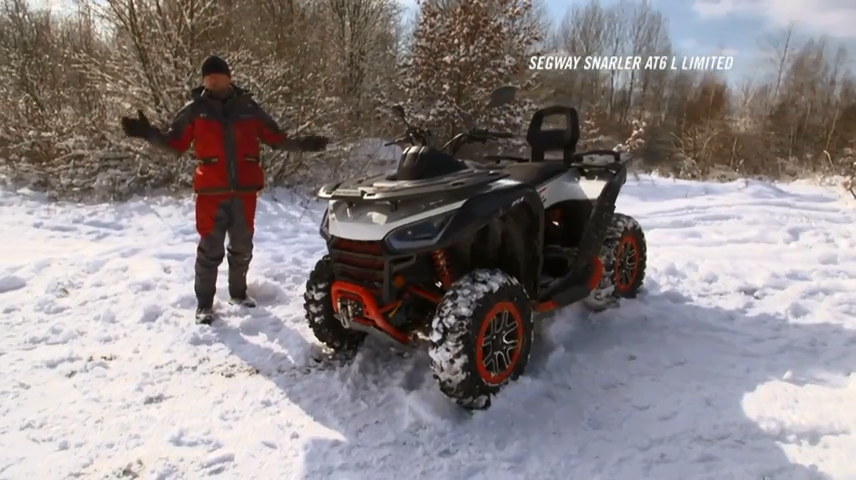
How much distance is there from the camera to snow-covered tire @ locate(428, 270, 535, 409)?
2.78 m

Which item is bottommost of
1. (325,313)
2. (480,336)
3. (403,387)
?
(403,387)

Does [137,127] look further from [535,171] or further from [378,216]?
[535,171]

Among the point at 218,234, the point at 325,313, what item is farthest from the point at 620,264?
the point at 218,234

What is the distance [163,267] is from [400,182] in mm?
2800

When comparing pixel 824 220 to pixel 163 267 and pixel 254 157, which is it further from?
pixel 163 267

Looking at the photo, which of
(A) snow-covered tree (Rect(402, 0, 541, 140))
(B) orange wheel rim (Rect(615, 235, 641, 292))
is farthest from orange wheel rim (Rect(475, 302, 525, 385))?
(A) snow-covered tree (Rect(402, 0, 541, 140))

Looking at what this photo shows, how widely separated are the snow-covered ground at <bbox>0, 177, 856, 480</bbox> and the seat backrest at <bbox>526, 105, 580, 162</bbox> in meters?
1.22

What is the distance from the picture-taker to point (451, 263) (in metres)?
3.21

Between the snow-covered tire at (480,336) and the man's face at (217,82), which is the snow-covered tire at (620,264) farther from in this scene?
the man's face at (217,82)

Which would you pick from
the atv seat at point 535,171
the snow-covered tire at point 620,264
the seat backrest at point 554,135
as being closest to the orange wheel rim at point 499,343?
the atv seat at point 535,171

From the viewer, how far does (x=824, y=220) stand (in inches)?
273

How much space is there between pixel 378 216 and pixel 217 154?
1609 millimetres

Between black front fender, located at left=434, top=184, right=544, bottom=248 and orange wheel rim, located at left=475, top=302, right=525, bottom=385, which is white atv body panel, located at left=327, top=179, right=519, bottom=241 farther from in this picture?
orange wheel rim, located at left=475, top=302, right=525, bottom=385

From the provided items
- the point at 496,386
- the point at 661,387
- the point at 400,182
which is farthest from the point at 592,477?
the point at 400,182
